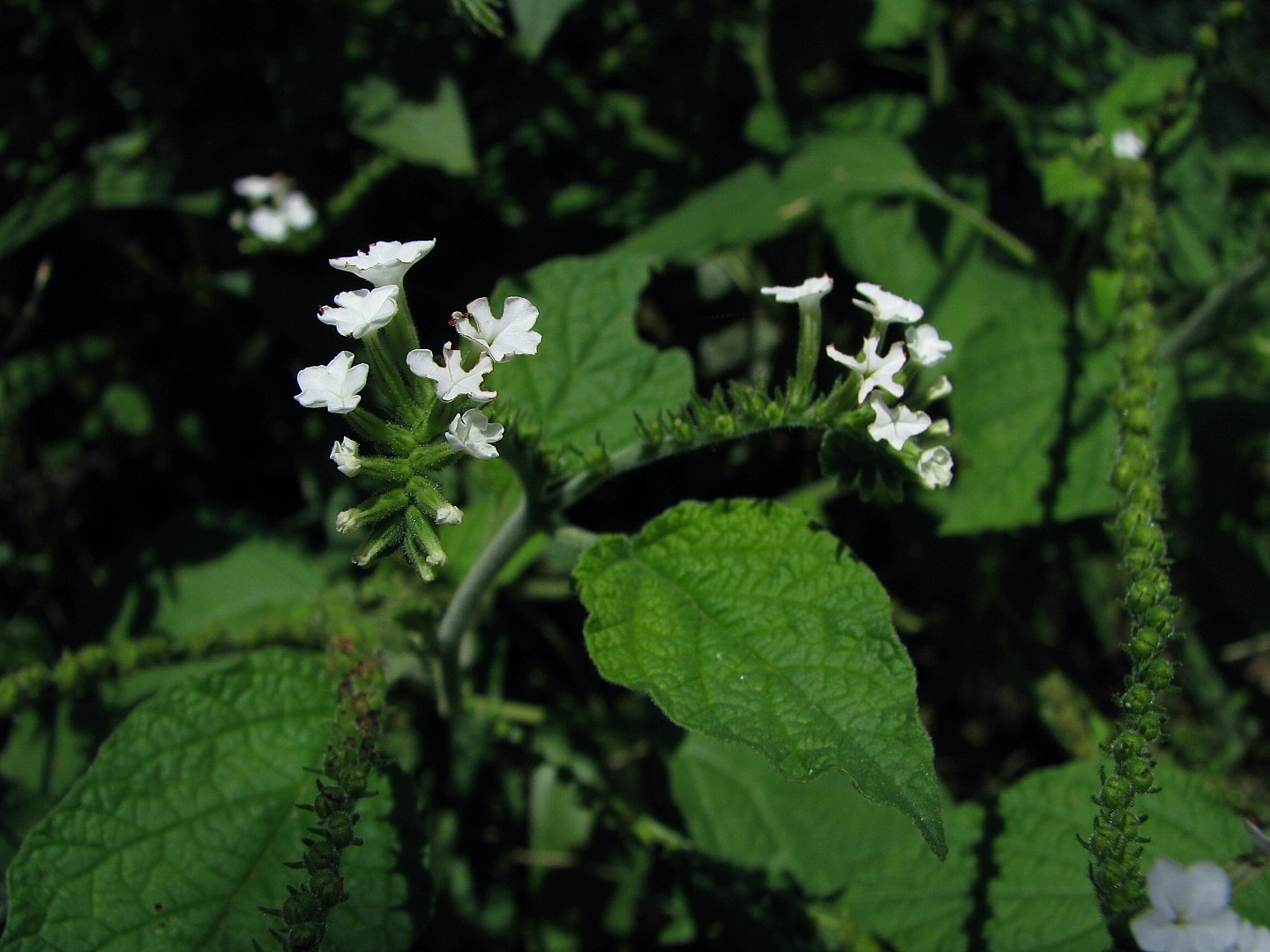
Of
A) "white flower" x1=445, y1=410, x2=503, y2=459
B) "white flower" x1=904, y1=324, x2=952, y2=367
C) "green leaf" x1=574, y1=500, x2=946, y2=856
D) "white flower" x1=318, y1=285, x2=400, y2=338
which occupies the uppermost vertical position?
"white flower" x1=318, y1=285, x2=400, y2=338

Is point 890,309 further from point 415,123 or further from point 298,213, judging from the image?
point 298,213

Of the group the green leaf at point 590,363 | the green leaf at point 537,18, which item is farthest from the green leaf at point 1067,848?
the green leaf at point 537,18

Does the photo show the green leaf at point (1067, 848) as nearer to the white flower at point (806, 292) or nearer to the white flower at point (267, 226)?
the white flower at point (806, 292)

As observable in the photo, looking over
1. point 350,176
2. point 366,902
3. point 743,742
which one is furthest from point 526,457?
point 350,176

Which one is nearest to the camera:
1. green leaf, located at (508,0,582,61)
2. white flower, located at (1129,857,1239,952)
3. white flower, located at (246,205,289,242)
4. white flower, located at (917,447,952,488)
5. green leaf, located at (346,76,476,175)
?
A: white flower, located at (1129,857,1239,952)

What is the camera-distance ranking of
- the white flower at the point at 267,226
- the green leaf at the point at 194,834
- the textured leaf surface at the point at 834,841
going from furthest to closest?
1. the white flower at the point at 267,226
2. the textured leaf surface at the point at 834,841
3. the green leaf at the point at 194,834

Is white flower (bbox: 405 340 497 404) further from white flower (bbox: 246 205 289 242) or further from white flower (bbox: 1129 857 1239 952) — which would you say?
white flower (bbox: 246 205 289 242)

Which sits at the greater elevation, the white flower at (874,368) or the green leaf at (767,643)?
the white flower at (874,368)

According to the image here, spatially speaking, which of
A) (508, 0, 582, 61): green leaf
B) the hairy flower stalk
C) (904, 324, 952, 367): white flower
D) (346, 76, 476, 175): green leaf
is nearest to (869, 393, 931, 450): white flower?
(904, 324, 952, 367): white flower
